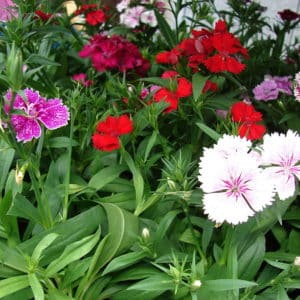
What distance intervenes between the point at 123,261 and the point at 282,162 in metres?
0.32

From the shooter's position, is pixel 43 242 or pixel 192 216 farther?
pixel 192 216

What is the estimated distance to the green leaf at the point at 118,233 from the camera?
2.89 ft

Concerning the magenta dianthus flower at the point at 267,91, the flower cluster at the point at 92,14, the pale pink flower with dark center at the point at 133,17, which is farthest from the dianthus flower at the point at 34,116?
the pale pink flower with dark center at the point at 133,17

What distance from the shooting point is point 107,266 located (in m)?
0.85

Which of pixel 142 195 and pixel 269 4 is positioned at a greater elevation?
pixel 269 4

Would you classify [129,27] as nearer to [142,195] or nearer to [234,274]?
[142,195]

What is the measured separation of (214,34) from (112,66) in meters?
0.34

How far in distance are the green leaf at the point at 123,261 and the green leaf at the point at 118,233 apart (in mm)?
36

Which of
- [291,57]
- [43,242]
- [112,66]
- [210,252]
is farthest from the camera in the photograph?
[291,57]

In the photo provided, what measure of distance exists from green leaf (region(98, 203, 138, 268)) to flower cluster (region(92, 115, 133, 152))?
14cm

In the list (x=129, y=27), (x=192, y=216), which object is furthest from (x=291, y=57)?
(x=192, y=216)

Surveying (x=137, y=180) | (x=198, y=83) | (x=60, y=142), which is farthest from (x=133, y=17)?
(x=137, y=180)

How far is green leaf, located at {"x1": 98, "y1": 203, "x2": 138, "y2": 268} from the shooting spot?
0.88 metres

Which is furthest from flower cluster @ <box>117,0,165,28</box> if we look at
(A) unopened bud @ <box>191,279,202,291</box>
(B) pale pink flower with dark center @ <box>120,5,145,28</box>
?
(A) unopened bud @ <box>191,279,202,291</box>
